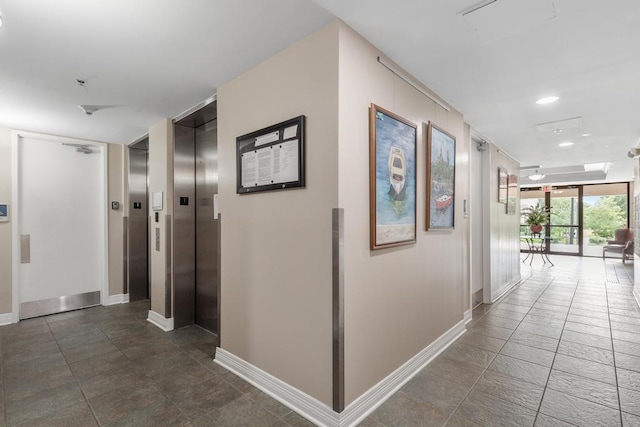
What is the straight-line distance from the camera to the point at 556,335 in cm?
348

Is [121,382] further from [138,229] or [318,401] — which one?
[138,229]

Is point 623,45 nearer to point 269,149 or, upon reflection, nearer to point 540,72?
point 540,72

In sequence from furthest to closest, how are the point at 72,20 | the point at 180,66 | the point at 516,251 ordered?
the point at 516,251, the point at 180,66, the point at 72,20

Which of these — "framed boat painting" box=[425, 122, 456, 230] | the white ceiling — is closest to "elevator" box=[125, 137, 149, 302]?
the white ceiling

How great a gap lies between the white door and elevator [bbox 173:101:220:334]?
1981 millimetres

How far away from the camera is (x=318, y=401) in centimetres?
199

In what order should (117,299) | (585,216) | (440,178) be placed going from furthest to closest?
(585,216) < (117,299) < (440,178)

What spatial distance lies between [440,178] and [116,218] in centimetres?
492

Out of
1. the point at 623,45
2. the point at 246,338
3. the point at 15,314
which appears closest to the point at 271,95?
the point at 246,338

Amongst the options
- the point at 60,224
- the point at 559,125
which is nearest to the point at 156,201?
the point at 60,224

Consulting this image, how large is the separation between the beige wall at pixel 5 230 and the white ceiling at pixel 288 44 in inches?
21.3

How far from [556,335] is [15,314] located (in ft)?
22.3

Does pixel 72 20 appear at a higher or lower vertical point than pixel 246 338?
higher

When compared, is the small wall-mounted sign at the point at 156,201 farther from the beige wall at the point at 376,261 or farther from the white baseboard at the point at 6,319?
the beige wall at the point at 376,261
